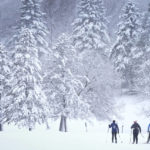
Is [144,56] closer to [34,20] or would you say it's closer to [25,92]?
[25,92]

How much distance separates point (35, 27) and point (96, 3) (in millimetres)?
10542

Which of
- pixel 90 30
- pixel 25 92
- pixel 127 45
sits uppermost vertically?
pixel 90 30

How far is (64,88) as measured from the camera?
2797 cm

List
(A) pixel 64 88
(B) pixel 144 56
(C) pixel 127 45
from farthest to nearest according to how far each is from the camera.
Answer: (C) pixel 127 45 → (B) pixel 144 56 → (A) pixel 64 88

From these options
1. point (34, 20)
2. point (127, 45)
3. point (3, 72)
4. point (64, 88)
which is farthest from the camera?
point (34, 20)

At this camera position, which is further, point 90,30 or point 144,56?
point 90,30

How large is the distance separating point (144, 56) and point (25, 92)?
17.6 meters

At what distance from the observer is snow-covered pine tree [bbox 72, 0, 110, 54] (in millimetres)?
37591

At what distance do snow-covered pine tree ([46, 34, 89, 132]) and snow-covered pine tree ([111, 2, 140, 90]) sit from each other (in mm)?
10102

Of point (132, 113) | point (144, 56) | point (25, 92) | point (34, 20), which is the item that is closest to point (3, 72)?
point (25, 92)

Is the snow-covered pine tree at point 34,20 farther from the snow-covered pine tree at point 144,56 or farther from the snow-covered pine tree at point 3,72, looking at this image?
the snow-covered pine tree at point 144,56

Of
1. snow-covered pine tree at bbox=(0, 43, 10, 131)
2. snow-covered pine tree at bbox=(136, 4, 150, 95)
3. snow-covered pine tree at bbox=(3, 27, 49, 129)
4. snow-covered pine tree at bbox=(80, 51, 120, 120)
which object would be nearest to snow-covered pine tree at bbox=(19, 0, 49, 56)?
snow-covered pine tree at bbox=(80, 51, 120, 120)

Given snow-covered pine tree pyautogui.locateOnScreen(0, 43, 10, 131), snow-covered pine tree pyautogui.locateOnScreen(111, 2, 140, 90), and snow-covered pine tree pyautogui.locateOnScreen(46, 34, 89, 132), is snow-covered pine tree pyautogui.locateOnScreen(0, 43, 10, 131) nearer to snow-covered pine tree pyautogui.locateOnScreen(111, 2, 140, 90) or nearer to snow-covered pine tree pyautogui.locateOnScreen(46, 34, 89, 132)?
snow-covered pine tree pyautogui.locateOnScreen(46, 34, 89, 132)

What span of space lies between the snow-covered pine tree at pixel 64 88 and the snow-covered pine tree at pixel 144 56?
9.52m
